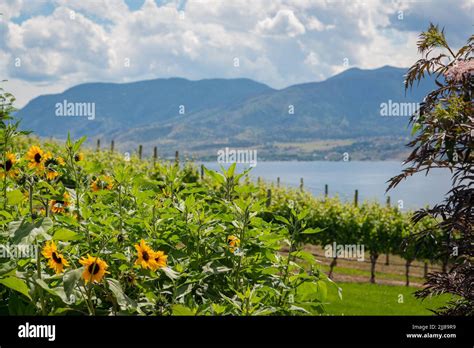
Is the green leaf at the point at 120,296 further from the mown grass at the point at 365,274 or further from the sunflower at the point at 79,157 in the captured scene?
the mown grass at the point at 365,274

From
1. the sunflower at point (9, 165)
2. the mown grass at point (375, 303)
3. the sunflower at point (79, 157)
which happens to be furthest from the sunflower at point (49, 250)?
the mown grass at point (375, 303)

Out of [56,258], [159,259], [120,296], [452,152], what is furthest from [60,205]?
[452,152]

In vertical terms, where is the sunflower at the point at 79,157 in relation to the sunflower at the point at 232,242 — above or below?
above

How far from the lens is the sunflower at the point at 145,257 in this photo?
2.21 m

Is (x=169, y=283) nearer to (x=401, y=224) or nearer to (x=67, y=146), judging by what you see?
(x=67, y=146)

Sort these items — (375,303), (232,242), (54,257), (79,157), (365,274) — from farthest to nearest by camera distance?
1. (365,274)
2. (375,303)
3. (79,157)
4. (232,242)
5. (54,257)

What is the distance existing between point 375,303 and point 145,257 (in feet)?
40.8

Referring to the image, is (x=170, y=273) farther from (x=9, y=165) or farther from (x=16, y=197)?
(x=9, y=165)

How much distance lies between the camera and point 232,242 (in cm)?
279

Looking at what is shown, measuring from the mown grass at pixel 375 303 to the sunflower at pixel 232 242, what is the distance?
8322mm

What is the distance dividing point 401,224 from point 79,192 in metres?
18.3

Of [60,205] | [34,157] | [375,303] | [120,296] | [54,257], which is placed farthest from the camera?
[375,303]
